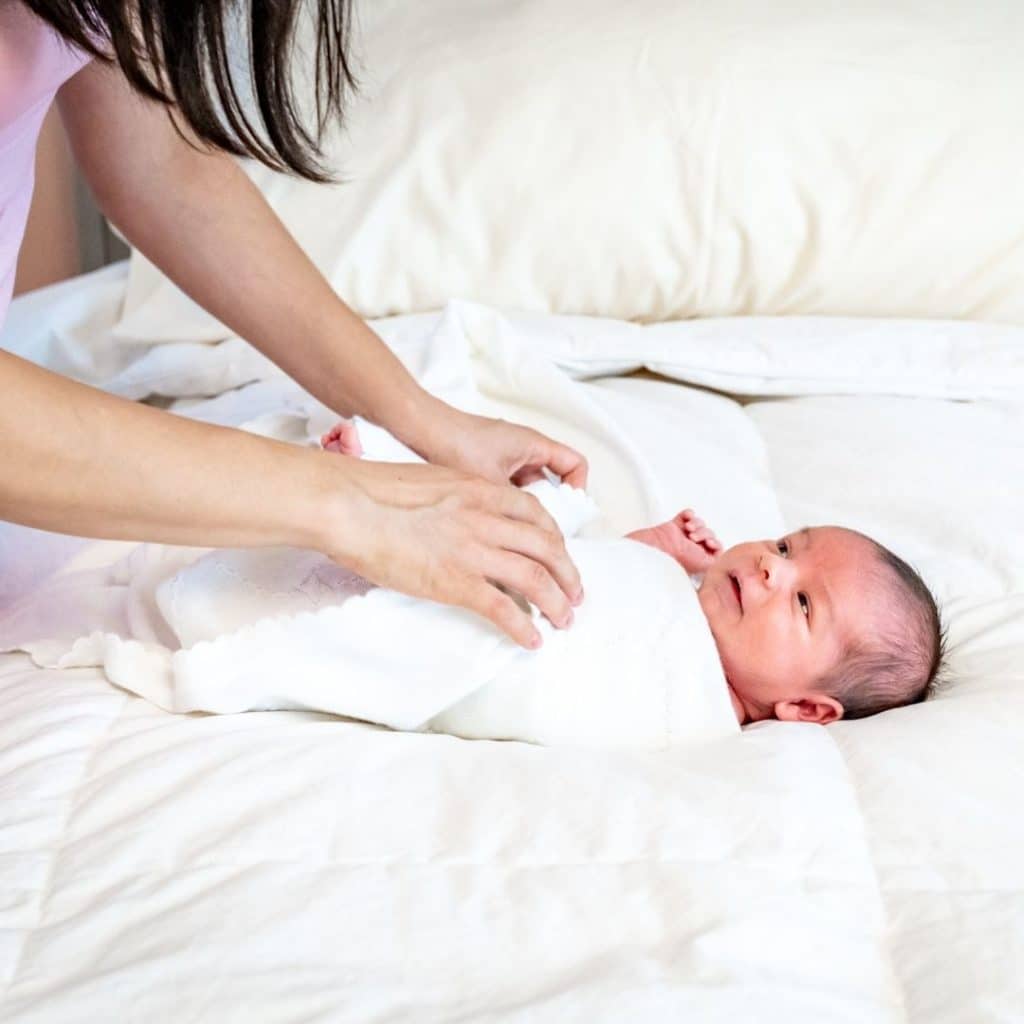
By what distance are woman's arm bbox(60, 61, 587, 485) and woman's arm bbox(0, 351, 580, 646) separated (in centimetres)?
21

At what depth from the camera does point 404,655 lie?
994 mm

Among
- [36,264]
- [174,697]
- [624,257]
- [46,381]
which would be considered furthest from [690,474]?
[36,264]

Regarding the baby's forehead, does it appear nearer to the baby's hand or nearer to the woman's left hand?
the woman's left hand

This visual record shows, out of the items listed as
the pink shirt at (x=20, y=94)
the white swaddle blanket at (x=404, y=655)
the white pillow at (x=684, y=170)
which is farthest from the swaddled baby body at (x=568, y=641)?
the white pillow at (x=684, y=170)

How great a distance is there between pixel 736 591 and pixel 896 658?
14 centimetres

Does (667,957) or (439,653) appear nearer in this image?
(667,957)

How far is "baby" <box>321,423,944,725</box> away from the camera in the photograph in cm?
112

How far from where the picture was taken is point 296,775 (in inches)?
34.4

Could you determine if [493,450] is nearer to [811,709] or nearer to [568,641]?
[568,641]

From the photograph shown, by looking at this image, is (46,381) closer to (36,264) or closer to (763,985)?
(763,985)

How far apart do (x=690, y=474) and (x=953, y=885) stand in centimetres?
61

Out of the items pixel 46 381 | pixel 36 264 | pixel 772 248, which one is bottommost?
pixel 36 264

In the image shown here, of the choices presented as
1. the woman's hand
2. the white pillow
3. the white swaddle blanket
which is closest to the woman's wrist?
the woman's hand

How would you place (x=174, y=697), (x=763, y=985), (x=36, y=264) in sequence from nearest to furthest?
1. (x=763, y=985)
2. (x=174, y=697)
3. (x=36, y=264)
